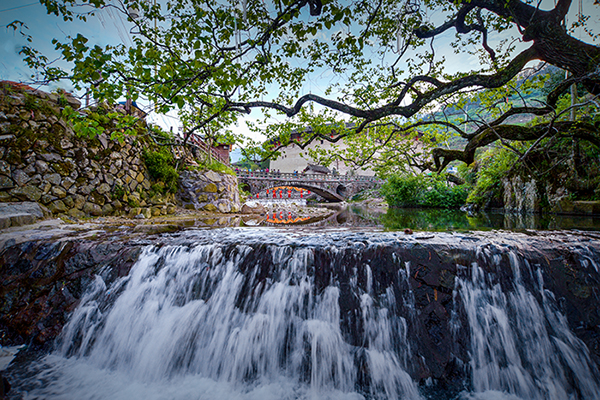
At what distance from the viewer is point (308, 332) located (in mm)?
2725

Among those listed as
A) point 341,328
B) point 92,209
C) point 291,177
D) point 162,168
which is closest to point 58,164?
point 92,209

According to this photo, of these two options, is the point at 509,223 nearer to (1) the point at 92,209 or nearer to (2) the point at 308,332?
(2) the point at 308,332

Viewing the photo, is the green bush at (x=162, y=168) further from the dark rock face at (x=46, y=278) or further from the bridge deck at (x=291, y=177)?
the bridge deck at (x=291, y=177)

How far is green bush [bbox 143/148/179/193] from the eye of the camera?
8695 mm

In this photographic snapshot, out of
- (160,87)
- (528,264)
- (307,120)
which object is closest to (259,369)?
(528,264)

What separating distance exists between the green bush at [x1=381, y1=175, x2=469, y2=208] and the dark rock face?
49.7 ft

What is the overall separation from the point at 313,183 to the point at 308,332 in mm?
32230

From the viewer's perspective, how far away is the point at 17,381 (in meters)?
2.34

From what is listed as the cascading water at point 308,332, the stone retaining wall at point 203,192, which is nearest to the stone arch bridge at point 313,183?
the stone retaining wall at point 203,192

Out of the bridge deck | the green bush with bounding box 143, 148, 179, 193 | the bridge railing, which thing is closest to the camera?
the green bush with bounding box 143, 148, 179, 193

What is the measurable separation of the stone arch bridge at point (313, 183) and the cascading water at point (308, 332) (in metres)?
24.1

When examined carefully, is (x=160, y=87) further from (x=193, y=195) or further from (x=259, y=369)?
(x=193, y=195)

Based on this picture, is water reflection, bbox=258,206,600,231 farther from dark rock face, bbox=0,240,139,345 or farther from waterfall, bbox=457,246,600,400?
dark rock face, bbox=0,240,139,345

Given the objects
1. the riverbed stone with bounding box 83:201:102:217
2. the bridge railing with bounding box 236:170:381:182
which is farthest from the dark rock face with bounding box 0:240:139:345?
the bridge railing with bounding box 236:170:381:182
